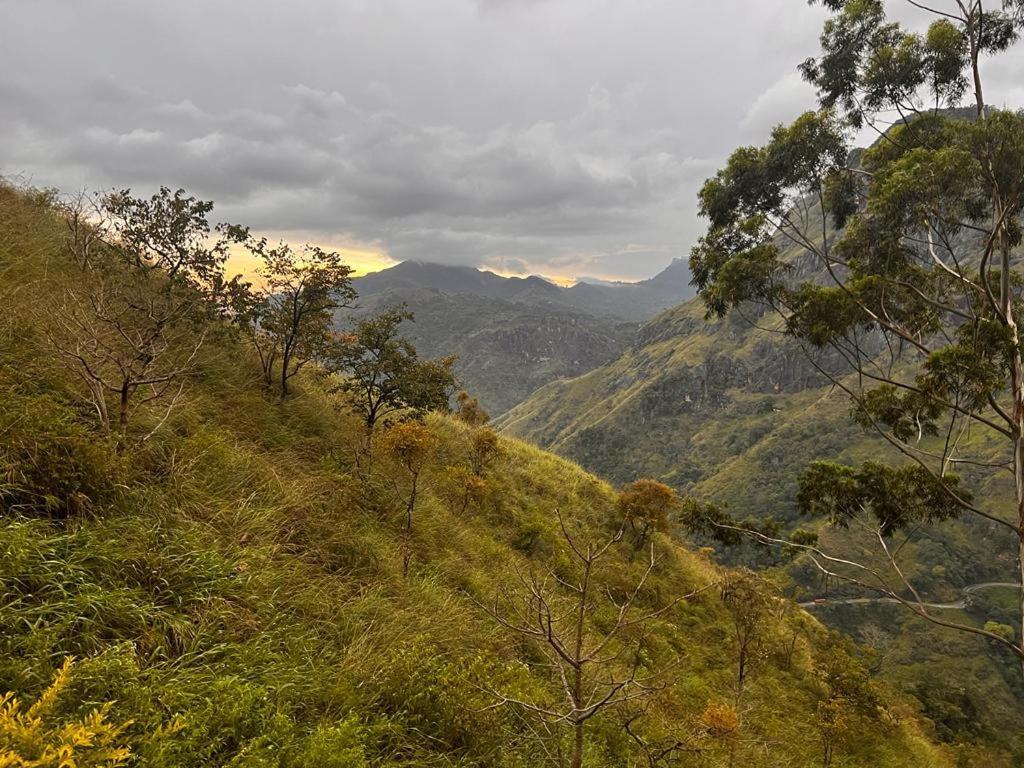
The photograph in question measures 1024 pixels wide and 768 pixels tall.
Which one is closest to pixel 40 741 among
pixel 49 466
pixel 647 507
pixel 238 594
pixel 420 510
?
pixel 238 594

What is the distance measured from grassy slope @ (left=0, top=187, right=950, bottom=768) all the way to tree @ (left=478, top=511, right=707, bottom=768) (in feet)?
1.41

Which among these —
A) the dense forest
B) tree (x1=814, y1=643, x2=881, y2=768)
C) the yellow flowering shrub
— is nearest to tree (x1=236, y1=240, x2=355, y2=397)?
the dense forest

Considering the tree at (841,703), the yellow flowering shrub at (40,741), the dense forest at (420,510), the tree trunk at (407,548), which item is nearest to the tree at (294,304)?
the dense forest at (420,510)

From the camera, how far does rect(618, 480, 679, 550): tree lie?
15961 millimetres

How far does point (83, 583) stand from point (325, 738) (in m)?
2.32

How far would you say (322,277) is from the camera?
10.4m

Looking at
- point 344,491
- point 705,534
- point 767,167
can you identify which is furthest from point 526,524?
point 767,167

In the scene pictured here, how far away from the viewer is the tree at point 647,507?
1596 cm

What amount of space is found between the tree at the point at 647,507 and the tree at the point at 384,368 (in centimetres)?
840

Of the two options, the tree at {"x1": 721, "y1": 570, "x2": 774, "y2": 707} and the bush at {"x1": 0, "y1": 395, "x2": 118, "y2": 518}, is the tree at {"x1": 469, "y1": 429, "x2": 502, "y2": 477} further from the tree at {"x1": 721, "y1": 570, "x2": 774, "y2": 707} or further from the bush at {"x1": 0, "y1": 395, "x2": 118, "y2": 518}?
the bush at {"x1": 0, "y1": 395, "x2": 118, "y2": 518}

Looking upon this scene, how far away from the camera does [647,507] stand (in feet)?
52.7

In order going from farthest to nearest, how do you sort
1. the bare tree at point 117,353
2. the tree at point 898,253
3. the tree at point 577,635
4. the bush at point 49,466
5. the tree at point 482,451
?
the tree at point 482,451
the tree at point 898,253
the bare tree at point 117,353
the bush at point 49,466
the tree at point 577,635

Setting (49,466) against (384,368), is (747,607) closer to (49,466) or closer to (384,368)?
(384,368)

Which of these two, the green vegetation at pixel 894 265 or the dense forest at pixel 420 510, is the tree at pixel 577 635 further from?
the green vegetation at pixel 894 265
